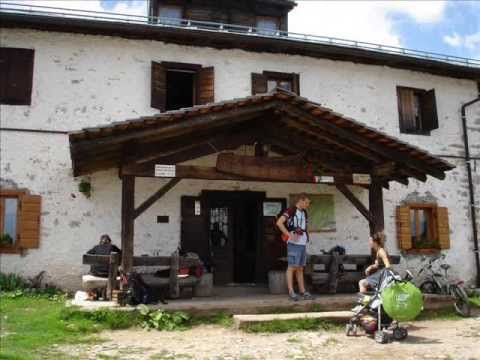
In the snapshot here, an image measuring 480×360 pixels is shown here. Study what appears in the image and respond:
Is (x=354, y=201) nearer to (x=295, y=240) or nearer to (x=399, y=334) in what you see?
(x=295, y=240)

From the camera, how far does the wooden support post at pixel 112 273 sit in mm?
7230

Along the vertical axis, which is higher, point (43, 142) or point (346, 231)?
point (43, 142)

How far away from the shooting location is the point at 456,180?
12.3 m

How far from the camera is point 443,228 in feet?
38.9

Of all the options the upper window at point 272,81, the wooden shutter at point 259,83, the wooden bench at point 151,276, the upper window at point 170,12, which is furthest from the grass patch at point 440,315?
the upper window at point 170,12

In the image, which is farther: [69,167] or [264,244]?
[264,244]

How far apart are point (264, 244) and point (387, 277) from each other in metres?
4.77

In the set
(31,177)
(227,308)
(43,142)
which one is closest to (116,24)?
(43,142)

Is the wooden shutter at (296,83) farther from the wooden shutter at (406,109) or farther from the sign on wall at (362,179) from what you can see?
the sign on wall at (362,179)

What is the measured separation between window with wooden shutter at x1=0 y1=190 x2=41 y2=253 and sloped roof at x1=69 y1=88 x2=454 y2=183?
122 cm

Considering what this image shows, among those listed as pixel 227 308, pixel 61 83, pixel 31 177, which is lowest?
pixel 227 308

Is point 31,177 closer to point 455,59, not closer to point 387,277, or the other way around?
point 387,277

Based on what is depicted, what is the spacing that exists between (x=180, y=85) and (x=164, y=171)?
451 cm

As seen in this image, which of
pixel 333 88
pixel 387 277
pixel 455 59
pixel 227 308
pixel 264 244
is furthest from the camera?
pixel 455 59
